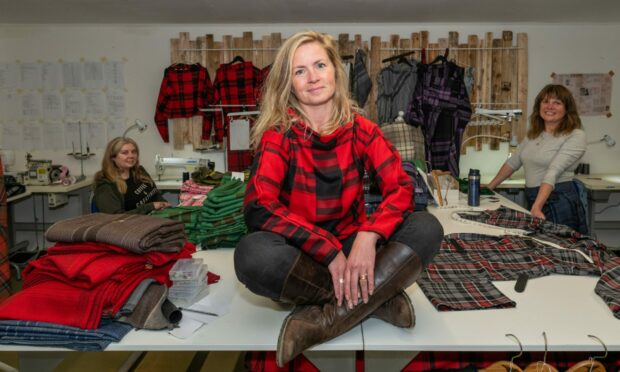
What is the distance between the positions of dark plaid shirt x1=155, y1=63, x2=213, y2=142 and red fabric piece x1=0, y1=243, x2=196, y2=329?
3.54 meters

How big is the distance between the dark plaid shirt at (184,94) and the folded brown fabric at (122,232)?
→ 3.41 metres

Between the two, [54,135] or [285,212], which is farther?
[54,135]

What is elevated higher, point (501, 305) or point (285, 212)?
point (285, 212)

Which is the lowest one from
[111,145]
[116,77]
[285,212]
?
[285,212]

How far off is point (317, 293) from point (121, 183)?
7.24 ft

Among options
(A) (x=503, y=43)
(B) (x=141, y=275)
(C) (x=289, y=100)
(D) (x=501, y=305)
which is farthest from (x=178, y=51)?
(D) (x=501, y=305)

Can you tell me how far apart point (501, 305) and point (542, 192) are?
168cm

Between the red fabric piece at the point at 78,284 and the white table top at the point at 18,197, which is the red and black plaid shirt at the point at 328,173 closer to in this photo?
the red fabric piece at the point at 78,284

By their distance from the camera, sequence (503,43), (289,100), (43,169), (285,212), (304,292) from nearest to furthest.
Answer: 1. (304,292)
2. (285,212)
3. (289,100)
4. (43,169)
5. (503,43)

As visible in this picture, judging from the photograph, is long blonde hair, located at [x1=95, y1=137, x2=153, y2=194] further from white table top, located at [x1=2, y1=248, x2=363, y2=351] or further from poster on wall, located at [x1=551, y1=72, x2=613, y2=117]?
poster on wall, located at [x1=551, y1=72, x2=613, y2=117]

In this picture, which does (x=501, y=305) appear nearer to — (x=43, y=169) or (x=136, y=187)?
(x=136, y=187)

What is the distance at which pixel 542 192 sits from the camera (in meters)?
2.99

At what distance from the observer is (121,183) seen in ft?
10.6

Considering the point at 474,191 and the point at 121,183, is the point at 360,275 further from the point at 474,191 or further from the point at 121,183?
the point at 121,183
